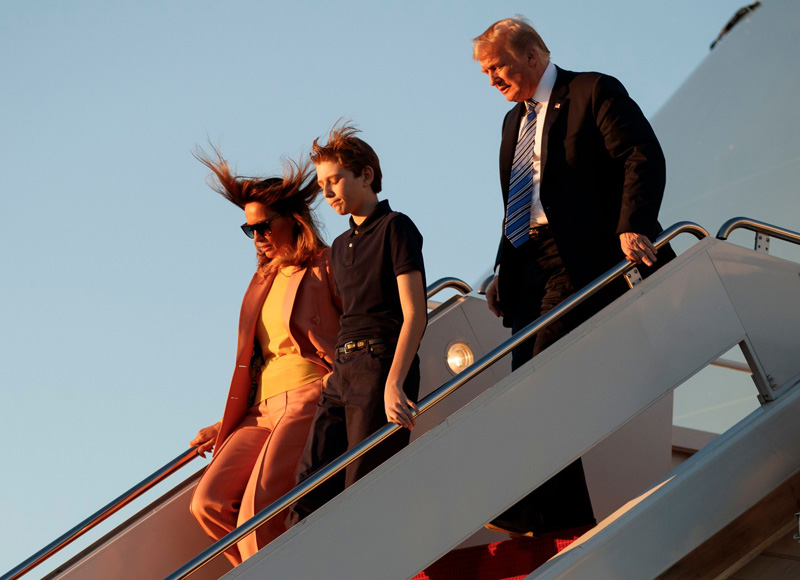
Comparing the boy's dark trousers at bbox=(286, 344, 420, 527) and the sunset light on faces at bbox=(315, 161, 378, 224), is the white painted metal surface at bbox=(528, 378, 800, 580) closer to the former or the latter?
the boy's dark trousers at bbox=(286, 344, 420, 527)

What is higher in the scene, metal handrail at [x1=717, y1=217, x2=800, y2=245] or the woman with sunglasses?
the woman with sunglasses

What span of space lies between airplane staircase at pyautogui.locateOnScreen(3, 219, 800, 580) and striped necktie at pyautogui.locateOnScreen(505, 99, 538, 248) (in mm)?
465

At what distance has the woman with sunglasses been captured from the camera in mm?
3566

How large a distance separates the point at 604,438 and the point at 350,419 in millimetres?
826

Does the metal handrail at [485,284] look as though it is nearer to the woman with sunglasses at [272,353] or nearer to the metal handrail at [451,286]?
the metal handrail at [451,286]

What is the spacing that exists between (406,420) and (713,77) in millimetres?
25786

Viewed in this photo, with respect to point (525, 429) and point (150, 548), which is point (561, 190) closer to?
point (525, 429)

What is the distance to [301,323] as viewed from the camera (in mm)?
3756

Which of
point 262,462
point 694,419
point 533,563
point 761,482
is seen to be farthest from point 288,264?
point 694,419

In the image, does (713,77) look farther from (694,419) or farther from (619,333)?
(619,333)

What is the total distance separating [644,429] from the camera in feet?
14.1

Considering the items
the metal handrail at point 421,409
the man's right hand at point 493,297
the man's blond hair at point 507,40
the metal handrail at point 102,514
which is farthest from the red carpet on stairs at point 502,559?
the man's blond hair at point 507,40

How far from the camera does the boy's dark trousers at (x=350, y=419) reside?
3.20m

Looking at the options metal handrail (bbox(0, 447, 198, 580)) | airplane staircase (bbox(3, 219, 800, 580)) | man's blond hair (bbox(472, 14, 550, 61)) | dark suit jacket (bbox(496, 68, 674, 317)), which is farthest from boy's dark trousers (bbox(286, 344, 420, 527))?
man's blond hair (bbox(472, 14, 550, 61))
